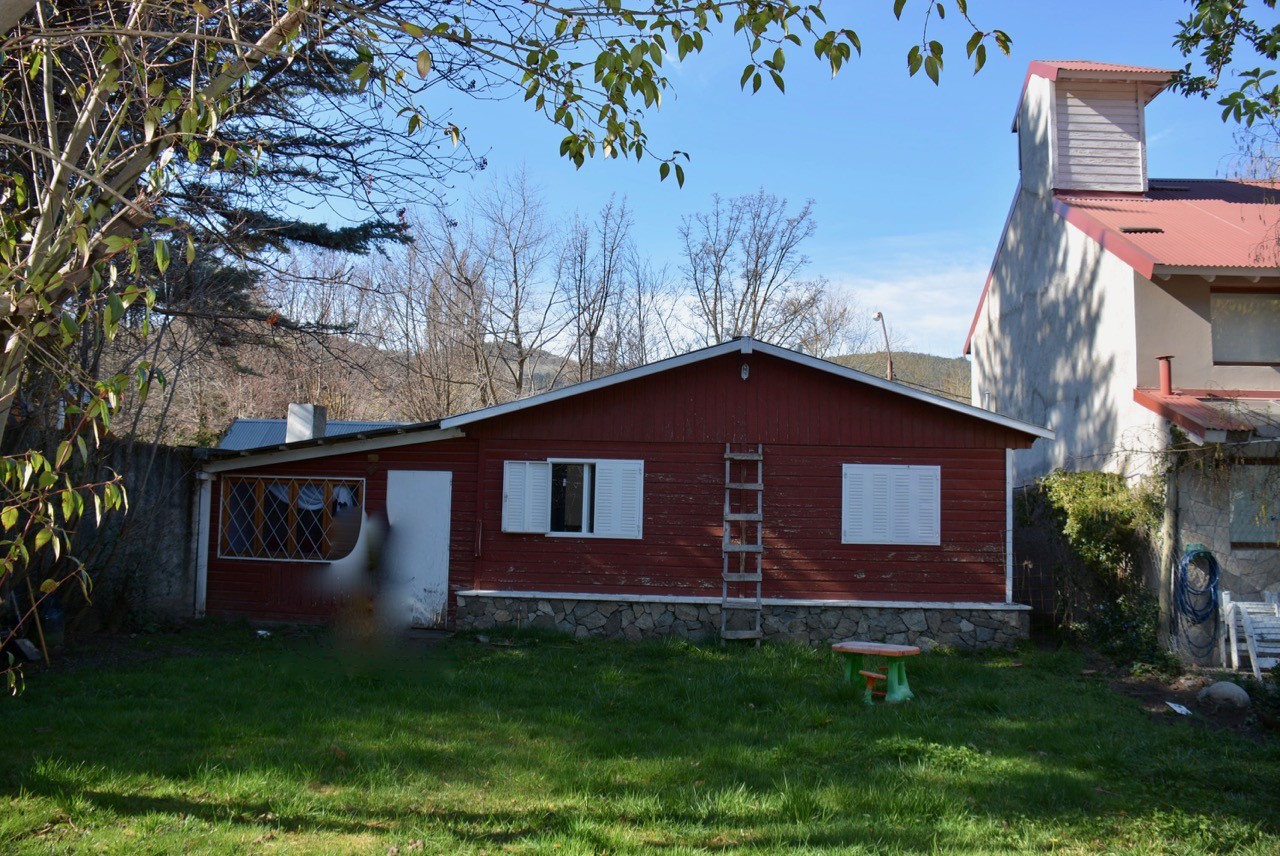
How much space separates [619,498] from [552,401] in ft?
5.43

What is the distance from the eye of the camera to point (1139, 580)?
12812 millimetres

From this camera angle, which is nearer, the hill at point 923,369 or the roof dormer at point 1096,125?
the roof dormer at point 1096,125

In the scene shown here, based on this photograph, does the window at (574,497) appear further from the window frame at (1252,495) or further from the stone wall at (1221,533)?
the window frame at (1252,495)

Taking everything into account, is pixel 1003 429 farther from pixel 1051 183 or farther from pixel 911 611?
pixel 1051 183

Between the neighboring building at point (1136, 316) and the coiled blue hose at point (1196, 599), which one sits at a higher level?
the neighboring building at point (1136, 316)

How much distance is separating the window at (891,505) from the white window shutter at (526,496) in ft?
13.6

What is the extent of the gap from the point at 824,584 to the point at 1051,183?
8418 mm

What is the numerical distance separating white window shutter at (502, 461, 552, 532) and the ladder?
2.52 metres

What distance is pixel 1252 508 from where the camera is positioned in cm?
1227

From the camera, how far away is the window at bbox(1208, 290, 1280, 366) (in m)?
13.3

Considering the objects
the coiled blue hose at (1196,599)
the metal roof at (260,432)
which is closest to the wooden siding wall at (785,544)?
the coiled blue hose at (1196,599)

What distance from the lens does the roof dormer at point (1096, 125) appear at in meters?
16.5

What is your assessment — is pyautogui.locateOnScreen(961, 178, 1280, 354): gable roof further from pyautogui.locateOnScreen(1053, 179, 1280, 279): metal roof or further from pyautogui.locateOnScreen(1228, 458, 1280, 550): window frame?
pyautogui.locateOnScreen(1228, 458, 1280, 550): window frame

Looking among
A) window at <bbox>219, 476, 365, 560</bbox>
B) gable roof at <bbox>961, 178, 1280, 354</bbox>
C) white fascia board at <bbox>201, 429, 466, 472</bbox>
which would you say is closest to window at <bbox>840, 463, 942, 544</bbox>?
gable roof at <bbox>961, 178, 1280, 354</bbox>
